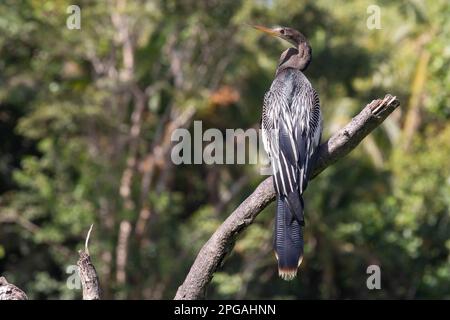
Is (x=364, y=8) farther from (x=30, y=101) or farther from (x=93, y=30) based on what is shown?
(x=30, y=101)

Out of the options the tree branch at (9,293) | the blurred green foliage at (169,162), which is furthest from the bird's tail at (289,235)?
the blurred green foliage at (169,162)

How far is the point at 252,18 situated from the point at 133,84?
87.5 inches

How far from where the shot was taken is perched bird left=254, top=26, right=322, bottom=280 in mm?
5285

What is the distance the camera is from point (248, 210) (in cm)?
521

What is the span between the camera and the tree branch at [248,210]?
512cm

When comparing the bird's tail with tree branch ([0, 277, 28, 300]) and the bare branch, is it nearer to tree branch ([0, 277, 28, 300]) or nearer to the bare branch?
the bare branch

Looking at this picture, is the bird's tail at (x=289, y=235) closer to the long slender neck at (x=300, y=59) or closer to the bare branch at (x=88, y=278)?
the bare branch at (x=88, y=278)

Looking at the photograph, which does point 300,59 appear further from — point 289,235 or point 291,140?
point 289,235

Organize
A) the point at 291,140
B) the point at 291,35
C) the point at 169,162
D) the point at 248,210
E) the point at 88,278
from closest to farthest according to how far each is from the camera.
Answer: the point at 88,278
the point at 248,210
the point at 291,140
the point at 291,35
the point at 169,162

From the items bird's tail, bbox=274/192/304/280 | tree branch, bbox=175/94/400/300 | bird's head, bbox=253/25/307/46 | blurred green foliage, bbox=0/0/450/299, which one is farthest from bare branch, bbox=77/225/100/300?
blurred green foliage, bbox=0/0/450/299

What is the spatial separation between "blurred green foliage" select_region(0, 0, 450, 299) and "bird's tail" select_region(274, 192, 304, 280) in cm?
842

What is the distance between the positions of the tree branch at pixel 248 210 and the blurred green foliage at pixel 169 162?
8392 millimetres

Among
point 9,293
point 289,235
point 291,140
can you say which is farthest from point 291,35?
point 9,293

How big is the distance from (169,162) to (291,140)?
9.66 meters
